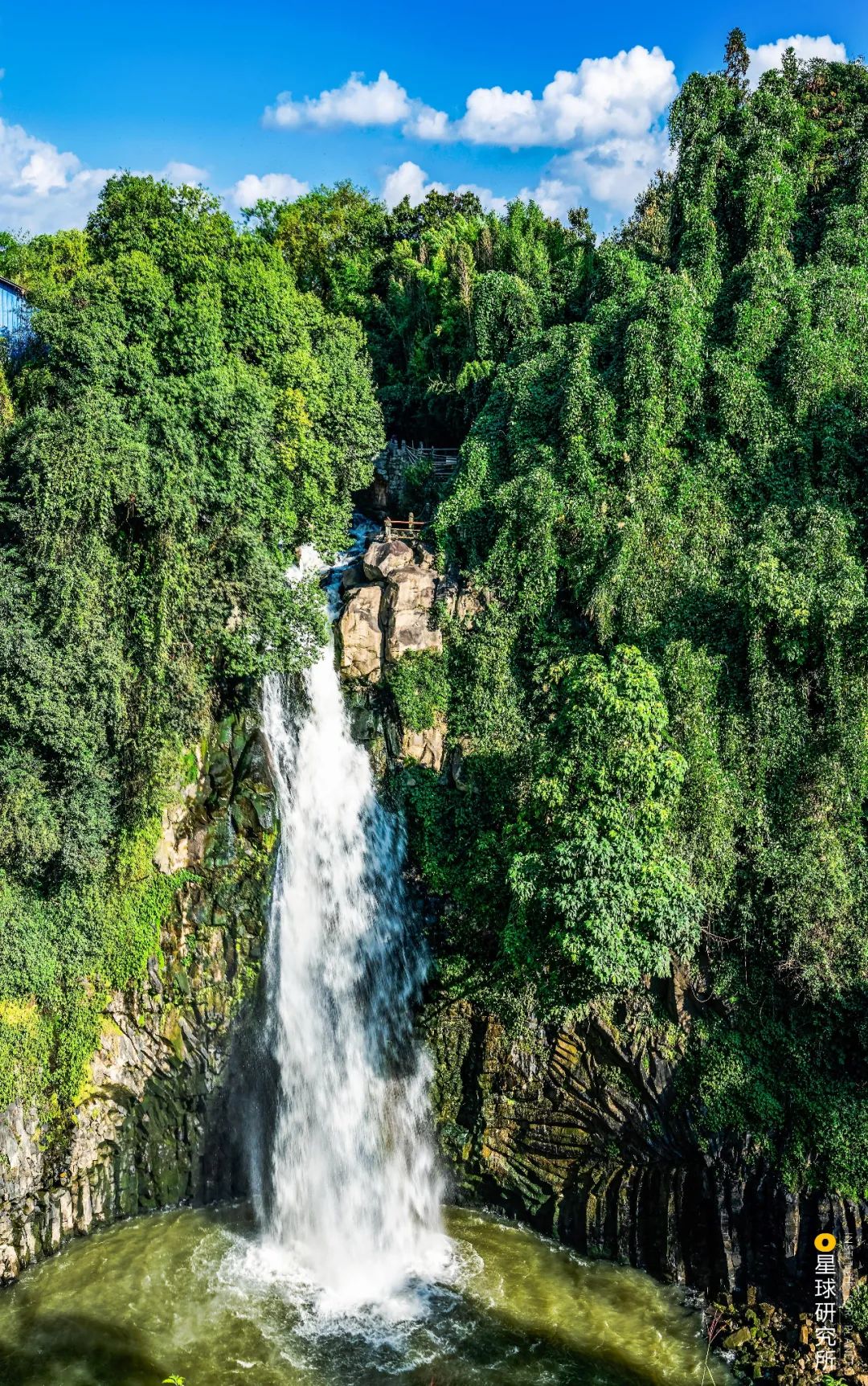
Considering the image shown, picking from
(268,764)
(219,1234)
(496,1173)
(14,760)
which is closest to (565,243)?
(268,764)

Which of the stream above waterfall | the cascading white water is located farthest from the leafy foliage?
the stream above waterfall

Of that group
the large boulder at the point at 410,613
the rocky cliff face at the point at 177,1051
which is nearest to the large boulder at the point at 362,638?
the large boulder at the point at 410,613

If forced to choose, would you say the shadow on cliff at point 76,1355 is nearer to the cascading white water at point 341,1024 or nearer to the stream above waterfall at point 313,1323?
the stream above waterfall at point 313,1323

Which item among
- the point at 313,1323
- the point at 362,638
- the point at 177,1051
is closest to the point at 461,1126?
the point at 313,1323

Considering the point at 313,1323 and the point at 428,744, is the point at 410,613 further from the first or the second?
the point at 313,1323

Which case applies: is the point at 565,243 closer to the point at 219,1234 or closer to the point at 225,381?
the point at 225,381

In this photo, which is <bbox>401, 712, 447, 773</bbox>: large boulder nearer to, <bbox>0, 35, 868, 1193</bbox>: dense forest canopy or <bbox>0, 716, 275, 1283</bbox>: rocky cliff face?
<bbox>0, 35, 868, 1193</bbox>: dense forest canopy
